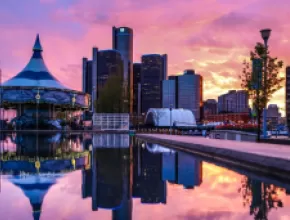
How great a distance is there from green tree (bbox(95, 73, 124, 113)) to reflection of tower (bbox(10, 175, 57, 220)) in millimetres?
67568

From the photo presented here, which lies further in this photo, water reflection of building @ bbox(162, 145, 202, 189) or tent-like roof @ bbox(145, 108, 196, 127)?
tent-like roof @ bbox(145, 108, 196, 127)

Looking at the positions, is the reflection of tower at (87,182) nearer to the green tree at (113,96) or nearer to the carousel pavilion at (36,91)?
the carousel pavilion at (36,91)

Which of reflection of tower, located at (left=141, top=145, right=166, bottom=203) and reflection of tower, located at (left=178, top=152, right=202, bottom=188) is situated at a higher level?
reflection of tower, located at (left=141, top=145, right=166, bottom=203)

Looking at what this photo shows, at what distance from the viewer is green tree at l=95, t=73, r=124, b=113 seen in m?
80.0

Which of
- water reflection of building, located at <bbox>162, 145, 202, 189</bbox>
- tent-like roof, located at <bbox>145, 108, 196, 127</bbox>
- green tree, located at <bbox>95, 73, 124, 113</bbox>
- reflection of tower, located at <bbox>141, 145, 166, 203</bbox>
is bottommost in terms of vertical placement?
water reflection of building, located at <bbox>162, 145, 202, 189</bbox>

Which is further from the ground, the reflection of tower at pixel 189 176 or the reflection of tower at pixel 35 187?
the reflection of tower at pixel 35 187

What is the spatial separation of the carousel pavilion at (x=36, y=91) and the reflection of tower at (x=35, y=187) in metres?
58.9

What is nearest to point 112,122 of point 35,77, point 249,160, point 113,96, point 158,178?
point 113,96

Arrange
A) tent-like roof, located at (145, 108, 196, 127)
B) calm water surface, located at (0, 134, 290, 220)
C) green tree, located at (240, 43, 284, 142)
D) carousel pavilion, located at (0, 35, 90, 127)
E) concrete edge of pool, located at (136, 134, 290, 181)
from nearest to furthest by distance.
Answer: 1. calm water surface, located at (0, 134, 290, 220)
2. concrete edge of pool, located at (136, 134, 290, 181)
3. green tree, located at (240, 43, 284, 142)
4. carousel pavilion, located at (0, 35, 90, 127)
5. tent-like roof, located at (145, 108, 196, 127)

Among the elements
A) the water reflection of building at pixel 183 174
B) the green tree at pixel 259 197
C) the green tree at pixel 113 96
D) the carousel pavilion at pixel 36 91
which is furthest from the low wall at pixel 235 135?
the green tree at pixel 113 96

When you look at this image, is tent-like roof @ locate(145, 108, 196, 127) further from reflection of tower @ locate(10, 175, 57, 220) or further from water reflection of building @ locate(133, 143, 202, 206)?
reflection of tower @ locate(10, 175, 57, 220)

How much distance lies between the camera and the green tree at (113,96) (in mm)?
80000

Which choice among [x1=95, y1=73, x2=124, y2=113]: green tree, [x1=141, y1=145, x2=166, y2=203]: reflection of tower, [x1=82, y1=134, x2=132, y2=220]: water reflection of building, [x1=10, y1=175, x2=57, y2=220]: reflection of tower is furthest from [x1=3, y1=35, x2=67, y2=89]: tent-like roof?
[x1=10, y1=175, x2=57, y2=220]: reflection of tower

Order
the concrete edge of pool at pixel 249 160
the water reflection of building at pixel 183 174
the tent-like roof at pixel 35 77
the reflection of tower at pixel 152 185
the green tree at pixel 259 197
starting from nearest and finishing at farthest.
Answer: the green tree at pixel 259 197
the reflection of tower at pixel 152 185
the water reflection of building at pixel 183 174
the concrete edge of pool at pixel 249 160
the tent-like roof at pixel 35 77
